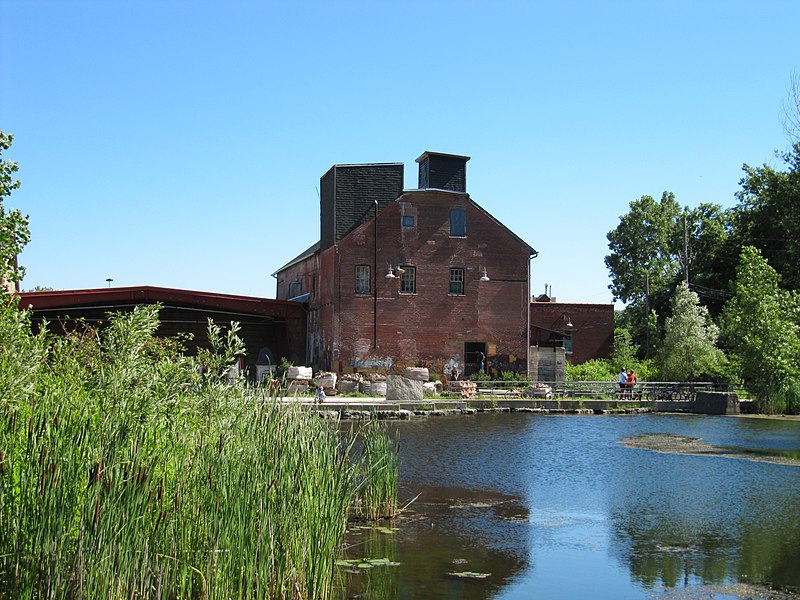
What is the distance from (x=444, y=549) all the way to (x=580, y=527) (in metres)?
2.70

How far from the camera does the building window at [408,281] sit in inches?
1548

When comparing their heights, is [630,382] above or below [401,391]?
above

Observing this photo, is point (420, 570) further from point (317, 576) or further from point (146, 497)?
point (146, 497)

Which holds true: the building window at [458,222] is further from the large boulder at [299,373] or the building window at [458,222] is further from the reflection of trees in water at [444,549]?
the reflection of trees in water at [444,549]

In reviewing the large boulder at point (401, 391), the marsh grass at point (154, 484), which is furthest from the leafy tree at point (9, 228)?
the large boulder at point (401, 391)

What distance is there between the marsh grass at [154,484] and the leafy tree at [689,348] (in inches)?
1333

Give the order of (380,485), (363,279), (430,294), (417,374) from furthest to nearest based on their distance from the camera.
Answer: (430,294)
(363,279)
(417,374)
(380,485)

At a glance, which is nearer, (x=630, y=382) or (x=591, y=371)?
(x=630, y=382)

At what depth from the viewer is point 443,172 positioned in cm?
4031

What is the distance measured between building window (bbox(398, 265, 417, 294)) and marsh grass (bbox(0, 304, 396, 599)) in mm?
29466

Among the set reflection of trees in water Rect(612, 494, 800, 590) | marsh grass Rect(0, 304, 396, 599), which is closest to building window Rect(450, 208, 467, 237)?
reflection of trees in water Rect(612, 494, 800, 590)

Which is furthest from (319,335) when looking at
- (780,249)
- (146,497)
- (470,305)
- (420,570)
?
(146,497)

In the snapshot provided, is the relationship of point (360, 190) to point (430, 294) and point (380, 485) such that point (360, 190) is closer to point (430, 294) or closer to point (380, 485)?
point (430, 294)

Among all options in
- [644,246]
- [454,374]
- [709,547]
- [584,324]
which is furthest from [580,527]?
[644,246]
